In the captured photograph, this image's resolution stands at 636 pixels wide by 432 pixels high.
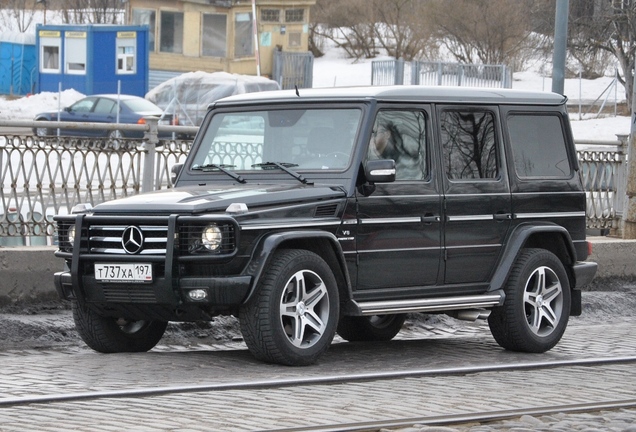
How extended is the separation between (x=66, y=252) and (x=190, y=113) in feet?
110

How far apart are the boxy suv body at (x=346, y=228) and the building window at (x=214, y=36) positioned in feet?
138

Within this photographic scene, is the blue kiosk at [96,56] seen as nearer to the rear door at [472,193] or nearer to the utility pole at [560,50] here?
the utility pole at [560,50]

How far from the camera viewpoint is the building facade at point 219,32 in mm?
50938

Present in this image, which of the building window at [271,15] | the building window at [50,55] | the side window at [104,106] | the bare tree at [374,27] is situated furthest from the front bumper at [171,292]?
the bare tree at [374,27]

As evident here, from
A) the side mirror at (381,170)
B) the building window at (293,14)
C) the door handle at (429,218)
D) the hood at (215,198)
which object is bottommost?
the door handle at (429,218)

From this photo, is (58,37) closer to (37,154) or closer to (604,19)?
(604,19)

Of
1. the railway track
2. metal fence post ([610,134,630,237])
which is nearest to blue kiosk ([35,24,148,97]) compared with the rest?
metal fence post ([610,134,630,237])

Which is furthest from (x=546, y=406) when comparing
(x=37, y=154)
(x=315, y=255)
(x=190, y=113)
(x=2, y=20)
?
(x=2, y=20)

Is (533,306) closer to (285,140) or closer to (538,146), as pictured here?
(538,146)

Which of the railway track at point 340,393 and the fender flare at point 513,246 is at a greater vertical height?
the fender flare at point 513,246

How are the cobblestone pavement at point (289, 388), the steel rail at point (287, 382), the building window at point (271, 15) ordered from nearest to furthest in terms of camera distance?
the cobblestone pavement at point (289, 388), the steel rail at point (287, 382), the building window at point (271, 15)

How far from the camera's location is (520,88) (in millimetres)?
42719

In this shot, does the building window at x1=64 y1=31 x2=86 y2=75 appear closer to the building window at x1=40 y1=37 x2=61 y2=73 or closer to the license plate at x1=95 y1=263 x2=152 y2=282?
the building window at x1=40 y1=37 x2=61 y2=73

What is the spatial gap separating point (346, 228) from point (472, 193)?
1.32 meters
